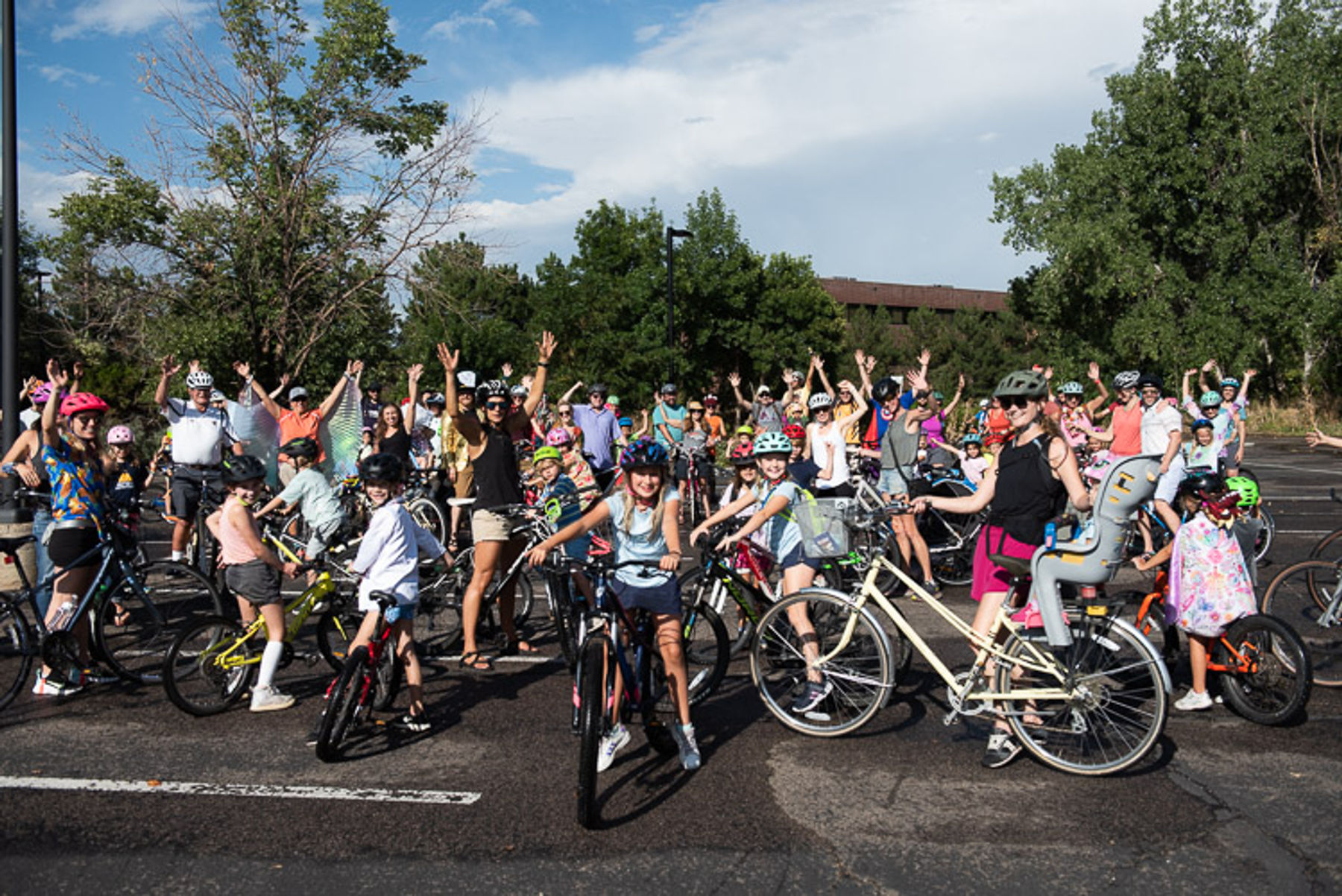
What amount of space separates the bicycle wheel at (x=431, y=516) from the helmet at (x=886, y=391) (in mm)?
5048

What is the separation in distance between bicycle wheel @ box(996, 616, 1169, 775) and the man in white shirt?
24.7ft

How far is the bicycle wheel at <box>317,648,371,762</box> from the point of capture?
17.2 feet

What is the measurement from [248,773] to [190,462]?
5.17 meters

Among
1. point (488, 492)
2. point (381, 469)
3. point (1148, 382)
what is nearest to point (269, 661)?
point (381, 469)

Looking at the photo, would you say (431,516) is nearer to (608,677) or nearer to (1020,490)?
(608,677)

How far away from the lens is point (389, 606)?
5508 mm

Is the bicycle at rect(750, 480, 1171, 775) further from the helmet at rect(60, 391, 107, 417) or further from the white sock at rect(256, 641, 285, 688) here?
the helmet at rect(60, 391, 107, 417)

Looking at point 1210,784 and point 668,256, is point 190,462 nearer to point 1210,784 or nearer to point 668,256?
point 1210,784

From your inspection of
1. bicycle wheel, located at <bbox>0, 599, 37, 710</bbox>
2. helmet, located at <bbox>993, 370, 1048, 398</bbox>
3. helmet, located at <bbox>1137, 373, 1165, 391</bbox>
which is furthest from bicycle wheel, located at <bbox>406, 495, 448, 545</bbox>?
helmet, located at <bbox>1137, 373, 1165, 391</bbox>

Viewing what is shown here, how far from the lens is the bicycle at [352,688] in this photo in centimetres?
526

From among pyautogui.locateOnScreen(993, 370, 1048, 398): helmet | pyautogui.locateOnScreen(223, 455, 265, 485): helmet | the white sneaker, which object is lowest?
the white sneaker

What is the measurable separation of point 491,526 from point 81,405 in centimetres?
293

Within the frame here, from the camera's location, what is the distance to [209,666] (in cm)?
616

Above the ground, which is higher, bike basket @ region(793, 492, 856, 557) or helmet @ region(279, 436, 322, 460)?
helmet @ region(279, 436, 322, 460)
